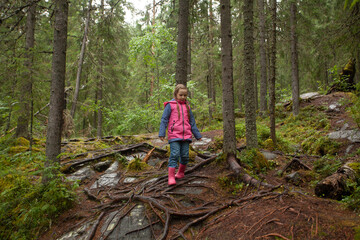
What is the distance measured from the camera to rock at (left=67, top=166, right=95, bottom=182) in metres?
5.82

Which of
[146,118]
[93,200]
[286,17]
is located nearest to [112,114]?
[146,118]

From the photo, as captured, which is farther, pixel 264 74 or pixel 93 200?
pixel 264 74

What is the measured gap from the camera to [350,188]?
11.1ft

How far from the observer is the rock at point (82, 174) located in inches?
229

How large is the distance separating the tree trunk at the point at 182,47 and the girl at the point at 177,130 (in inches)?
82.3

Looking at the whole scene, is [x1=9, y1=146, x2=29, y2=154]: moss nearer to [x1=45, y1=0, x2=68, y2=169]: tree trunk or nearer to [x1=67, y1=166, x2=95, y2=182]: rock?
[x1=67, y1=166, x2=95, y2=182]: rock

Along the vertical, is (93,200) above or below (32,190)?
below

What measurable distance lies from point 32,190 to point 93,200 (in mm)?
1261

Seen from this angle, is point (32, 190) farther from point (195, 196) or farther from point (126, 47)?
point (126, 47)

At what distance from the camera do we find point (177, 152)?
14.6ft

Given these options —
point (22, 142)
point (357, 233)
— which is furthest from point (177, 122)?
point (22, 142)

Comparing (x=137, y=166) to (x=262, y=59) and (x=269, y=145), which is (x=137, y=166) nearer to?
(x=269, y=145)

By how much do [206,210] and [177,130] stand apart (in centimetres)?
184

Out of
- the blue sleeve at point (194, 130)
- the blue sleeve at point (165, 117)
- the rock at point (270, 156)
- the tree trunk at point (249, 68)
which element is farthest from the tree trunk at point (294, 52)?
the blue sleeve at point (165, 117)
